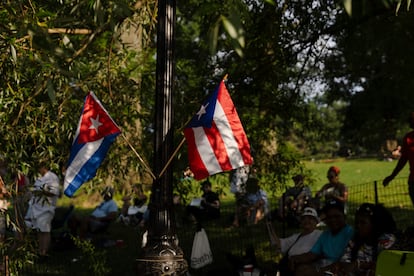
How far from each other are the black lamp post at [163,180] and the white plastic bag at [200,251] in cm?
391

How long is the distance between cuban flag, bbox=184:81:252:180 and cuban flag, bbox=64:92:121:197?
2.39 ft

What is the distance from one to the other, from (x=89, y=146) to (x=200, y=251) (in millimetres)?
3921

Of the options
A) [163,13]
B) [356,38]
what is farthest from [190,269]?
[163,13]

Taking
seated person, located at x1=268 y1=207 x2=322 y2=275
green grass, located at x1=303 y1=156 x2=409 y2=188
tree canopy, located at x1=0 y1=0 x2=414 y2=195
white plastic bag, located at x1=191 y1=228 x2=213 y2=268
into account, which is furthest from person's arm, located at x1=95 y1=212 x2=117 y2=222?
green grass, located at x1=303 y1=156 x2=409 y2=188

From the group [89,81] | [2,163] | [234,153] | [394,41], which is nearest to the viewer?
[234,153]

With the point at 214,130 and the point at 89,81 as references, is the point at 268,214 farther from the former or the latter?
the point at 214,130

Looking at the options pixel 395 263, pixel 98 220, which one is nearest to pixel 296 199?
pixel 98 220

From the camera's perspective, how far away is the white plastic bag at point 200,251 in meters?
8.75

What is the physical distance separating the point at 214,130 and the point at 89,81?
275cm

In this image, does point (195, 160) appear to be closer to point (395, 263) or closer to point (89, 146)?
point (89, 146)

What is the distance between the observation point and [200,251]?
8891 millimetres

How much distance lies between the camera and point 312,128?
385 inches

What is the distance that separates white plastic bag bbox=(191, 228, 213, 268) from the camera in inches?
344

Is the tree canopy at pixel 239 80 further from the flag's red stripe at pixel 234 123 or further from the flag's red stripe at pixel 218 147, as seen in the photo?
the flag's red stripe at pixel 218 147
